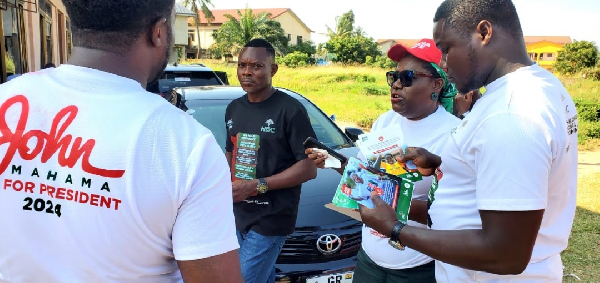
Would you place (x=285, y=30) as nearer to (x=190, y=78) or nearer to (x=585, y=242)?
(x=190, y=78)

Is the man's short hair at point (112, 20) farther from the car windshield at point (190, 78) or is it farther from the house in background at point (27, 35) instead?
the car windshield at point (190, 78)

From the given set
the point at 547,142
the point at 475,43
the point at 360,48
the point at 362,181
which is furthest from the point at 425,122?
the point at 360,48

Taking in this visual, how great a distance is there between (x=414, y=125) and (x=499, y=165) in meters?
1.19

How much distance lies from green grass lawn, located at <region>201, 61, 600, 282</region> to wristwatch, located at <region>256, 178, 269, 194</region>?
2939mm

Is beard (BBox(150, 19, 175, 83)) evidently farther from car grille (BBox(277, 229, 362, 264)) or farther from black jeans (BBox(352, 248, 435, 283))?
car grille (BBox(277, 229, 362, 264))

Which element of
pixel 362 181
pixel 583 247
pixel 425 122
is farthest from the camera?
pixel 583 247

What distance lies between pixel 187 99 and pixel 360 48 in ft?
125

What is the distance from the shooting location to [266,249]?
8.67 feet

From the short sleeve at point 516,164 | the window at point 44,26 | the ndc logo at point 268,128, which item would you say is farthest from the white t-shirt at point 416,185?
the window at point 44,26

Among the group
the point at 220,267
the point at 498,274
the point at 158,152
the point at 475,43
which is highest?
the point at 475,43

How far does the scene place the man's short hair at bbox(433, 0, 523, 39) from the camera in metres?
1.34

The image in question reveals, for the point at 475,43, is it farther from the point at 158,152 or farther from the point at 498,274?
the point at 158,152

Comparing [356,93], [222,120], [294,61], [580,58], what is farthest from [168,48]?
[580,58]

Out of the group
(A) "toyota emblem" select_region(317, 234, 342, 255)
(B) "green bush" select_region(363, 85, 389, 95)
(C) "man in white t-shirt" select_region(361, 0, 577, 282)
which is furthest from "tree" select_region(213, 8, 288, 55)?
(C) "man in white t-shirt" select_region(361, 0, 577, 282)
